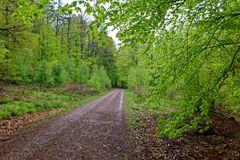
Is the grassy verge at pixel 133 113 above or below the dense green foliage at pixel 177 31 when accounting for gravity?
below

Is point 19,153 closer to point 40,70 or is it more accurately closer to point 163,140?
point 163,140

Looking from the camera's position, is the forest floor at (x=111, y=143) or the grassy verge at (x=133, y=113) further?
the grassy verge at (x=133, y=113)

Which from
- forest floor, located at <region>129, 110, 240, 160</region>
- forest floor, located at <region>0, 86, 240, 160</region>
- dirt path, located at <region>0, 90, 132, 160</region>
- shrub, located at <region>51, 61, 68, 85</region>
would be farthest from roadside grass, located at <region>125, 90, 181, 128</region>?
shrub, located at <region>51, 61, 68, 85</region>

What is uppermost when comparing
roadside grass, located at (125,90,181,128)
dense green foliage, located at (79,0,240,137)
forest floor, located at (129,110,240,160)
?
dense green foliage, located at (79,0,240,137)

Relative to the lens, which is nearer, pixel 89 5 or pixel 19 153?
pixel 89 5

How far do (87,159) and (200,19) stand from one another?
4.94 m

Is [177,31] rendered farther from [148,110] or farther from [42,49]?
[42,49]

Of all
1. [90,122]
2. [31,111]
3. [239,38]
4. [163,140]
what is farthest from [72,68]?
[239,38]

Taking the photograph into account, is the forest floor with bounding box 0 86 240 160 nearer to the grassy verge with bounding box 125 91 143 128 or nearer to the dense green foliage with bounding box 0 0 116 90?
the grassy verge with bounding box 125 91 143 128

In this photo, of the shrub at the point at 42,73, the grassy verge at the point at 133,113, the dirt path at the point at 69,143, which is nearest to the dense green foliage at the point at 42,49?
the shrub at the point at 42,73

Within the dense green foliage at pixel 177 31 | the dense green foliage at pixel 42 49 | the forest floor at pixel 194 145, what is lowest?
the forest floor at pixel 194 145

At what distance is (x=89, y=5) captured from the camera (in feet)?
11.5

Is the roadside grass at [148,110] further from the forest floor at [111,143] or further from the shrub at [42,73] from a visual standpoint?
the shrub at [42,73]

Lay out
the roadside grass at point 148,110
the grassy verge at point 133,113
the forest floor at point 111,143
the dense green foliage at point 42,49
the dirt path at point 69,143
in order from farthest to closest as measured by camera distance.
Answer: the roadside grass at point 148,110, the dense green foliage at point 42,49, the grassy verge at point 133,113, the forest floor at point 111,143, the dirt path at point 69,143
